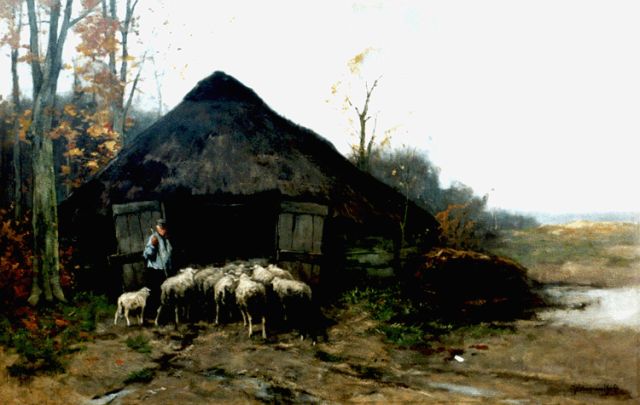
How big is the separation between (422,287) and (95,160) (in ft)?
18.9

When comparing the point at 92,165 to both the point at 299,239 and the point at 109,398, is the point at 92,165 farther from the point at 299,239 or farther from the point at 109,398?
the point at 109,398

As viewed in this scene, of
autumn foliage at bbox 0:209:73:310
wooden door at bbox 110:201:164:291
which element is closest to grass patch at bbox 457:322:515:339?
wooden door at bbox 110:201:164:291

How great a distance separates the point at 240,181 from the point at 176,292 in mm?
2042

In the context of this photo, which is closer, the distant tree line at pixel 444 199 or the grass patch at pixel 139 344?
the grass patch at pixel 139 344

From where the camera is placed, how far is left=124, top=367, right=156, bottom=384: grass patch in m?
4.85

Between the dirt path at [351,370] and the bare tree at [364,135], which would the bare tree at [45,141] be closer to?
the dirt path at [351,370]

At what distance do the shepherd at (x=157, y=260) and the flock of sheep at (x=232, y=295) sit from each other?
200mm

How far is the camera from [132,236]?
7766mm

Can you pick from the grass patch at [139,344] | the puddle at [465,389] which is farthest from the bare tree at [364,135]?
the grass patch at [139,344]

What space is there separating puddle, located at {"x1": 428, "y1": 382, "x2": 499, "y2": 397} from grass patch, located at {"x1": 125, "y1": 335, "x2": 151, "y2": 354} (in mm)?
2999

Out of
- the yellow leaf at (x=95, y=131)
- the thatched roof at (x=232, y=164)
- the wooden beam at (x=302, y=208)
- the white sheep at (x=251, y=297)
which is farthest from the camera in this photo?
the yellow leaf at (x=95, y=131)

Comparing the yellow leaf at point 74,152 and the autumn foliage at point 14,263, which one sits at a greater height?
the yellow leaf at point 74,152

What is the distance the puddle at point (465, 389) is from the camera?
4.64 m

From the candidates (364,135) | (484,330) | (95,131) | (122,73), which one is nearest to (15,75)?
(95,131)
